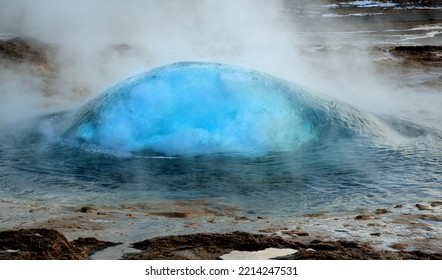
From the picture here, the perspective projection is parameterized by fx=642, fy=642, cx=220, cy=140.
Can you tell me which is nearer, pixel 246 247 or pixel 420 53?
pixel 246 247

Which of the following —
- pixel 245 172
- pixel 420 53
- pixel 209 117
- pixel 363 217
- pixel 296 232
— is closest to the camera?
pixel 296 232

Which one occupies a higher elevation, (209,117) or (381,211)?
(209,117)

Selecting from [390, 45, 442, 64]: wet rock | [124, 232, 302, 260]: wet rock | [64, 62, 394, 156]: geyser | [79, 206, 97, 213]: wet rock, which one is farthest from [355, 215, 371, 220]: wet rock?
[390, 45, 442, 64]: wet rock

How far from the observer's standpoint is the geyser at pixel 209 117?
4.79 metres

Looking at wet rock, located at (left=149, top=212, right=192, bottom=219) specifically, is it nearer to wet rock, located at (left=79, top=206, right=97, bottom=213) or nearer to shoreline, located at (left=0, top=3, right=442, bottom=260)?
shoreline, located at (left=0, top=3, right=442, bottom=260)

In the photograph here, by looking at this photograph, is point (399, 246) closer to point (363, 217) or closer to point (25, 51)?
point (363, 217)

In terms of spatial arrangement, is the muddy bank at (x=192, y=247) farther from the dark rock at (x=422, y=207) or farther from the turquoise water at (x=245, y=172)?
the dark rock at (x=422, y=207)

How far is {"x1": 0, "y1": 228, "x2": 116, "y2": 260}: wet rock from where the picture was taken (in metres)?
2.92

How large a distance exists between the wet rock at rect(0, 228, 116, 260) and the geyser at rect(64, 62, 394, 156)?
167 centimetres

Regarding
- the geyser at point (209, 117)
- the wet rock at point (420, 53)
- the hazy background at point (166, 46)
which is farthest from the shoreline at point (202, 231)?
the wet rock at point (420, 53)

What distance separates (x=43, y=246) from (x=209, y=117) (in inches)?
81.7

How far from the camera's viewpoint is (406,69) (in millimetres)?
10570

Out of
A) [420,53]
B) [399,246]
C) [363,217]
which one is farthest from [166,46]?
[399,246]

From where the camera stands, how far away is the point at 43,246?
3006 mm
